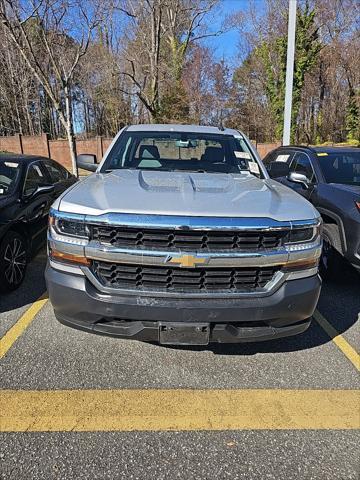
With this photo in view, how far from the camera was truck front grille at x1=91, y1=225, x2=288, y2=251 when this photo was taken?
2408mm

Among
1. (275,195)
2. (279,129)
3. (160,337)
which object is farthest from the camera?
(279,129)

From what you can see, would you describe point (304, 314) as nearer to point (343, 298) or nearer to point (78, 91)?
point (343, 298)

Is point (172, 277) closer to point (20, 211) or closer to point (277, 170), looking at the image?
point (277, 170)

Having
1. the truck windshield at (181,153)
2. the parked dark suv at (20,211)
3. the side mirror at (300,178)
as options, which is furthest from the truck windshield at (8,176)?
the side mirror at (300,178)

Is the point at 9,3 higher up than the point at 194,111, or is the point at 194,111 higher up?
the point at 9,3

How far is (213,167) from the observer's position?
4.10 meters

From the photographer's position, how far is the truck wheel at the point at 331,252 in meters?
4.27

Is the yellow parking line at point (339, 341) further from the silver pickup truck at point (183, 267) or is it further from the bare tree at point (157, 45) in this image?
the bare tree at point (157, 45)

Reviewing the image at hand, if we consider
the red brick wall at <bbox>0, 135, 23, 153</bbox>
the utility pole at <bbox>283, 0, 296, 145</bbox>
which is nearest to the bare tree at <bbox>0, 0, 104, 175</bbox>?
the utility pole at <bbox>283, 0, 296, 145</bbox>

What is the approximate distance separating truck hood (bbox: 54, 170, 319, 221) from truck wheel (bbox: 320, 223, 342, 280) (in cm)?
132

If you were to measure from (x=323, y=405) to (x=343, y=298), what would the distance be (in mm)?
1922

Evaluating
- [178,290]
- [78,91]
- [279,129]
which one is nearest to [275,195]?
[178,290]

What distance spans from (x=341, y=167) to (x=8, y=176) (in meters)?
4.37

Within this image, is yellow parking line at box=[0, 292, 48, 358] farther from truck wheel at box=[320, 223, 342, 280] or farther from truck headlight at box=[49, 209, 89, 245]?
truck wheel at box=[320, 223, 342, 280]
